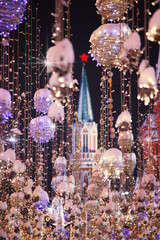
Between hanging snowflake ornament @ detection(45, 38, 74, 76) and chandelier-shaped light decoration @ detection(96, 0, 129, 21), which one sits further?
chandelier-shaped light decoration @ detection(96, 0, 129, 21)

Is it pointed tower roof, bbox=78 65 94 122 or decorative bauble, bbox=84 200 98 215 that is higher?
pointed tower roof, bbox=78 65 94 122

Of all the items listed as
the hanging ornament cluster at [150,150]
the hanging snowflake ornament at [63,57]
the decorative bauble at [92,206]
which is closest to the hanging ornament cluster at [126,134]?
the hanging ornament cluster at [150,150]

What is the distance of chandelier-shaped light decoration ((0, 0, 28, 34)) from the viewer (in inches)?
162

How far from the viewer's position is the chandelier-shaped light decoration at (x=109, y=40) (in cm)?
444

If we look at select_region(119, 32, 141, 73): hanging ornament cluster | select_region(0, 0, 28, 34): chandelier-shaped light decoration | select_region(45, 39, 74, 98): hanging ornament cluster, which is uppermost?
select_region(0, 0, 28, 34): chandelier-shaped light decoration

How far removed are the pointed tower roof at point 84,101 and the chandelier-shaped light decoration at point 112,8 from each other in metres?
27.4

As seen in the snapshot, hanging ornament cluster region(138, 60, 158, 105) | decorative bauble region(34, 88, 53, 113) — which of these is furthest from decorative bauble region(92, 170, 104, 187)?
hanging ornament cluster region(138, 60, 158, 105)

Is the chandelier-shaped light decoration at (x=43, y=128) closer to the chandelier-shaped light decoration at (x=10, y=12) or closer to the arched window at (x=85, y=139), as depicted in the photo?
the chandelier-shaped light decoration at (x=10, y=12)

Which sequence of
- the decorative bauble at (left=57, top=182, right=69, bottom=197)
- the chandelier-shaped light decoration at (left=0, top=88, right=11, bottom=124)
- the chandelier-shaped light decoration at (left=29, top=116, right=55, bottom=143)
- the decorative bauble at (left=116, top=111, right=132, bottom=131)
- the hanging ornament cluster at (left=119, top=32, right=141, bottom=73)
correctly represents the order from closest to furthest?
the hanging ornament cluster at (left=119, top=32, right=141, bottom=73), the chandelier-shaped light decoration at (left=0, top=88, right=11, bottom=124), the decorative bauble at (left=116, top=111, right=132, bottom=131), the decorative bauble at (left=57, top=182, right=69, bottom=197), the chandelier-shaped light decoration at (left=29, top=116, right=55, bottom=143)

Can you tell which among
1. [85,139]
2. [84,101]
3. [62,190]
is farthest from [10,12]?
[85,139]

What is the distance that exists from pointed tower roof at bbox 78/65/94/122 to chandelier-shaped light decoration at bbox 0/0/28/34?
91.5ft

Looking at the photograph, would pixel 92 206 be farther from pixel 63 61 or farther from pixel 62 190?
pixel 63 61

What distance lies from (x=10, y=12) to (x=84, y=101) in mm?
30611

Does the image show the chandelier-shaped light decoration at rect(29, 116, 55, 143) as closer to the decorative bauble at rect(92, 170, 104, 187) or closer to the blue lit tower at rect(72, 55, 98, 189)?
the decorative bauble at rect(92, 170, 104, 187)
